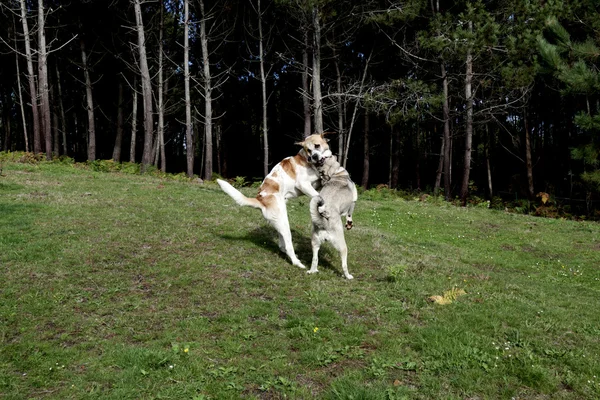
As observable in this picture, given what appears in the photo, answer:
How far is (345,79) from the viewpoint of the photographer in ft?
96.6

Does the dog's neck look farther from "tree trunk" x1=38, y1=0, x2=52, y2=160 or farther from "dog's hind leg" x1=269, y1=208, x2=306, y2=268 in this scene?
"tree trunk" x1=38, y1=0, x2=52, y2=160

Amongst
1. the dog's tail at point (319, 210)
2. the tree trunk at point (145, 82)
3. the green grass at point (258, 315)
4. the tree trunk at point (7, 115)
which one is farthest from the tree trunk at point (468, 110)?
the tree trunk at point (7, 115)

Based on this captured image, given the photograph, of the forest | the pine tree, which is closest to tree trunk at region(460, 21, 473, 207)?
the forest

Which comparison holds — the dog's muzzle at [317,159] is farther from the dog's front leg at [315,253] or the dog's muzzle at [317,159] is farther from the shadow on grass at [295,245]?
the shadow on grass at [295,245]

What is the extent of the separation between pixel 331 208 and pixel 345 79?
23.9 metres

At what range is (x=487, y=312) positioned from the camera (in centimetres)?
612

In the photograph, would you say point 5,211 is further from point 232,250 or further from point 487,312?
point 487,312

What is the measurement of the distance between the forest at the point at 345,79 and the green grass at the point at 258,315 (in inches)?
127

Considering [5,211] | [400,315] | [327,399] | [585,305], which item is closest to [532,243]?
[585,305]

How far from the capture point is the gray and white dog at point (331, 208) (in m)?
7.18

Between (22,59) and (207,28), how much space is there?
701 inches

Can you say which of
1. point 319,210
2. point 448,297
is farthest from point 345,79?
point 448,297

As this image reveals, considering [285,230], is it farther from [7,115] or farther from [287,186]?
[7,115]

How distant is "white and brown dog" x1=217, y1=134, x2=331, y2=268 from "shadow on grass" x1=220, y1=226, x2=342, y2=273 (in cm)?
52
